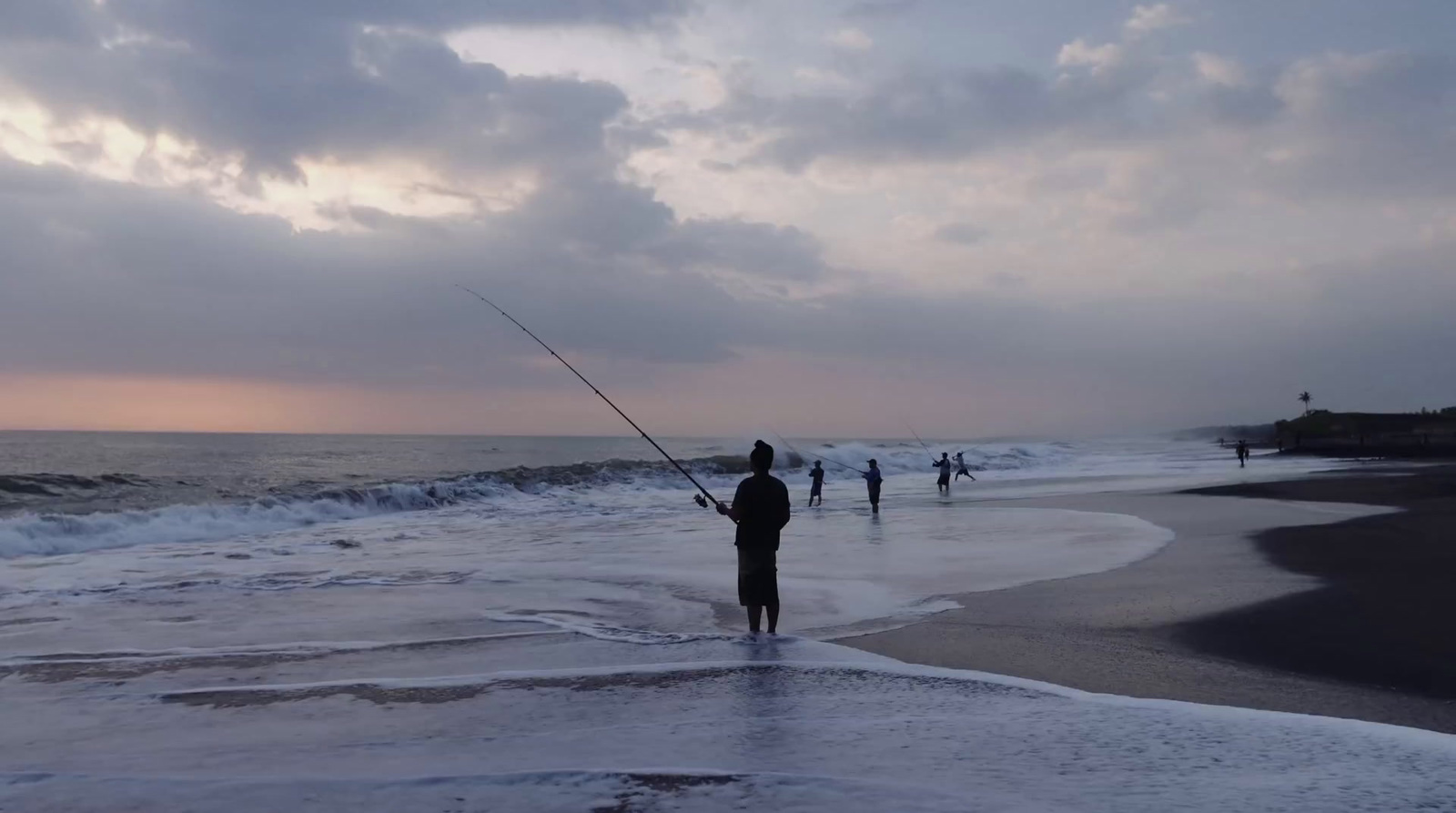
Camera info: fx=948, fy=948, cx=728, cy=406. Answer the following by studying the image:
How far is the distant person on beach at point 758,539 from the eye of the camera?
7.75m

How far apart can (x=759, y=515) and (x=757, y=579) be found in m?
0.52

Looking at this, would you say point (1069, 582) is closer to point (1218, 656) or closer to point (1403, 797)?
point (1218, 656)

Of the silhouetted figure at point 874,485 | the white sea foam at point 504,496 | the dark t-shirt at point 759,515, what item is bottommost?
the white sea foam at point 504,496

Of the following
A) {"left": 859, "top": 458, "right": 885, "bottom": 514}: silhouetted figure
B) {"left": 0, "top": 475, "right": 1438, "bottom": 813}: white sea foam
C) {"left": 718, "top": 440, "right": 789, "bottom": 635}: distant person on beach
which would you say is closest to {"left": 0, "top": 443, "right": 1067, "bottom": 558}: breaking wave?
{"left": 0, "top": 475, "right": 1438, "bottom": 813}: white sea foam

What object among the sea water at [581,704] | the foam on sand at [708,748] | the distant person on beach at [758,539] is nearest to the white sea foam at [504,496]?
the sea water at [581,704]

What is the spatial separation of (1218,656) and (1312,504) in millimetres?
15707

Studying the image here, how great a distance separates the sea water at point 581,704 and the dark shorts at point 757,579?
405 mm

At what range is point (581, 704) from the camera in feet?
18.7

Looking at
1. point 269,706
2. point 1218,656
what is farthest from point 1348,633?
point 269,706

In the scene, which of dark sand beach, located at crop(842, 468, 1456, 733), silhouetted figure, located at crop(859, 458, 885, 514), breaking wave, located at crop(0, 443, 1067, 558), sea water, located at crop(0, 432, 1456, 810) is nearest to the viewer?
sea water, located at crop(0, 432, 1456, 810)

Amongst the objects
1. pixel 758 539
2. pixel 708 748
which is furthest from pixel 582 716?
pixel 758 539

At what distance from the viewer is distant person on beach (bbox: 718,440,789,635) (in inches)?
305

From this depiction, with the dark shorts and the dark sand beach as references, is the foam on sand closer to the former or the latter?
the dark sand beach

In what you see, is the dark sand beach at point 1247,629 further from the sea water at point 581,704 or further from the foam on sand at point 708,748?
the foam on sand at point 708,748
